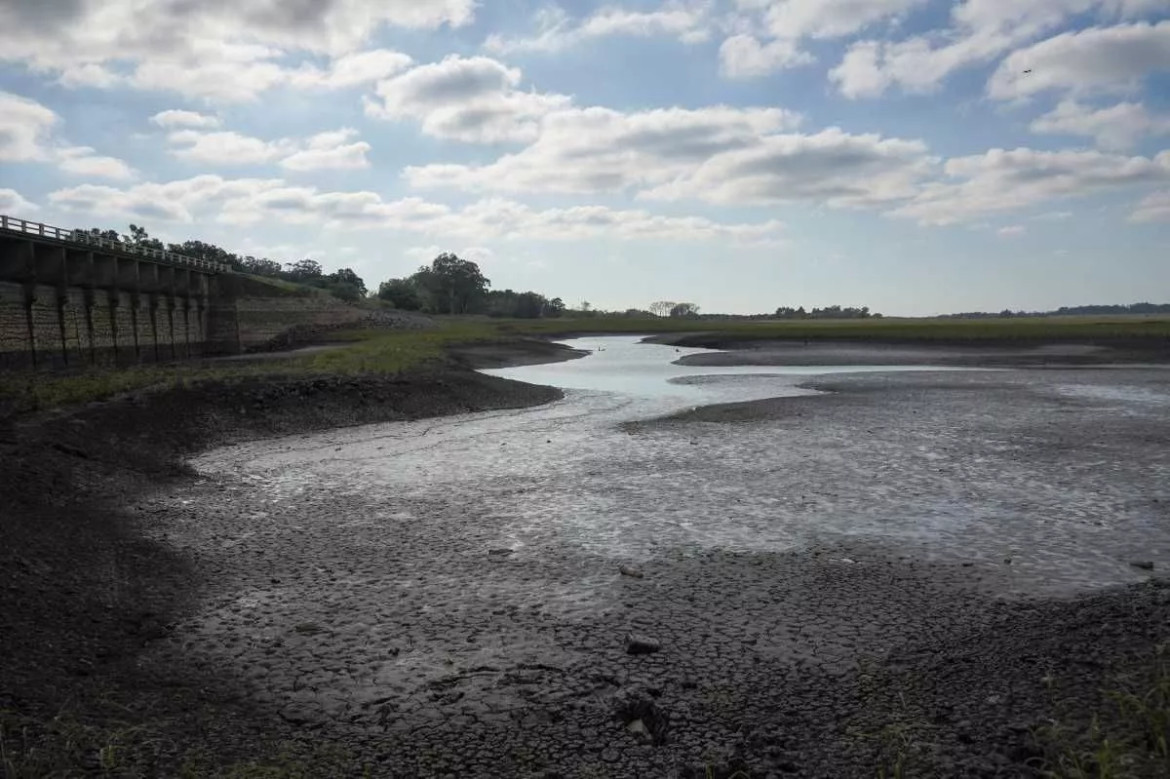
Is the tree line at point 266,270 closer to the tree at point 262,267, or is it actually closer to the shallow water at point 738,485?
the tree at point 262,267

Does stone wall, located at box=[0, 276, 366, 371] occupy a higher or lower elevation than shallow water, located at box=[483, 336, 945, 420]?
higher

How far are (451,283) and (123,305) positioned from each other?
117m

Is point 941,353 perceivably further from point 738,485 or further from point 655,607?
point 655,607

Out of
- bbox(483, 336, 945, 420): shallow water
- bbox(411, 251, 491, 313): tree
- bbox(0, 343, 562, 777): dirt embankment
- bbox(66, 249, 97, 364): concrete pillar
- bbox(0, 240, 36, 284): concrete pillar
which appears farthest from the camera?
bbox(411, 251, 491, 313): tree

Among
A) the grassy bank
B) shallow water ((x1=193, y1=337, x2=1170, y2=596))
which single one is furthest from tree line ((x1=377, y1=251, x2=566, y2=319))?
shallow water ((x1=193, y1=337, x2=1170, y2=596))

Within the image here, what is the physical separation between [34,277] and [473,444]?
125 ft

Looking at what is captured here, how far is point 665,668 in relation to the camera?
8.07 meters

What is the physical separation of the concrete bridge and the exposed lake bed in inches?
1282

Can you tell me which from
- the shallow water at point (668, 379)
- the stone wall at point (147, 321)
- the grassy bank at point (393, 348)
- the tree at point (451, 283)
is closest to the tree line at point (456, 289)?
the tree at point (451, 283)

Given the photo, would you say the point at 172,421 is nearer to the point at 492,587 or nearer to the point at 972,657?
the point at 492,587

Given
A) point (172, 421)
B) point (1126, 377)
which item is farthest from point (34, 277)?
point (1126, 377)

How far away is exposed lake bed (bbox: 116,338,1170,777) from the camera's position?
6742 mm

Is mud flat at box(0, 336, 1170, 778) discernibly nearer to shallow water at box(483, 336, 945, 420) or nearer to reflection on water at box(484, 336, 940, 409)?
shallow water at box(483, 336, 945, 420)

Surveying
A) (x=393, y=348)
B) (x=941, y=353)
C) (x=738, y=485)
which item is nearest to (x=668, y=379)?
(x=393, y=348)
